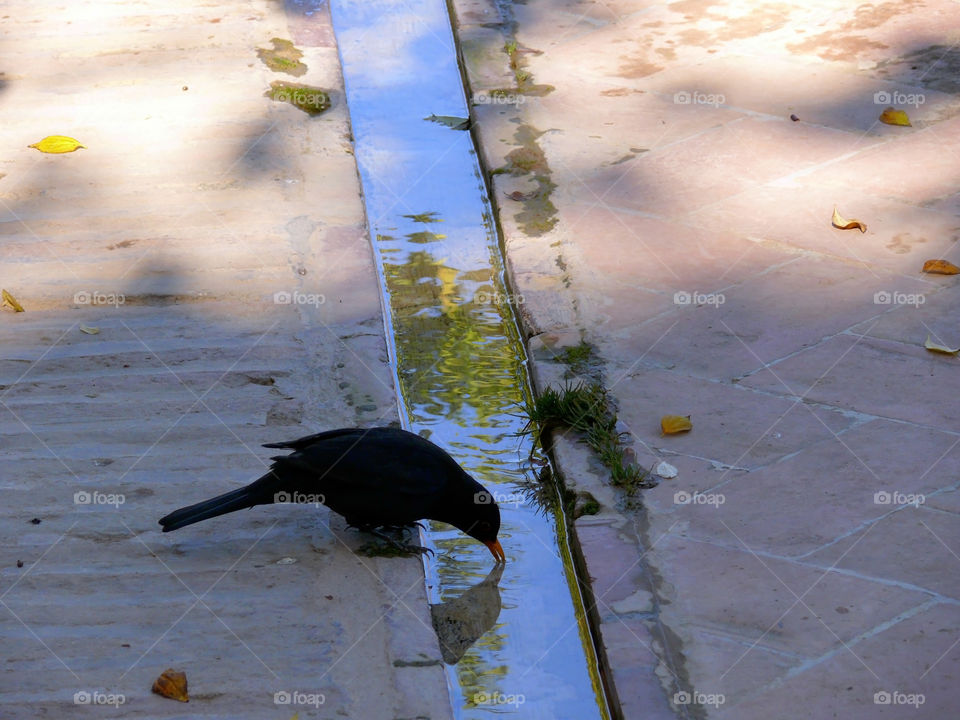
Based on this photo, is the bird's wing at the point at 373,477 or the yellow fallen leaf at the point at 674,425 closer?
the bird's wing at the point at 373,477

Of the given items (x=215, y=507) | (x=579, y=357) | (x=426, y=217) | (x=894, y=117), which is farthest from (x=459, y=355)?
(x=894, y=117)

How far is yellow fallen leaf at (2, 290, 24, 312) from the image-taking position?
4077 millimetres

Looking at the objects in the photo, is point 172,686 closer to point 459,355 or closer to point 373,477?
point 373,477

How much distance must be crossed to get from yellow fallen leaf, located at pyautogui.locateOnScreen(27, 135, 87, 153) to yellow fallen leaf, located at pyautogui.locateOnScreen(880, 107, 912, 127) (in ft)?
12.8

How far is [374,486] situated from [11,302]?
1879mm

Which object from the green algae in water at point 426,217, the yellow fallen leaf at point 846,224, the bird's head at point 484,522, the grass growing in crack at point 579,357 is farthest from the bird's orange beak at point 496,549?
the yellow fallen leaf at point 846,224

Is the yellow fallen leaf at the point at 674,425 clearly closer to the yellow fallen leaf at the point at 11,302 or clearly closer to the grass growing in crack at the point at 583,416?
the grass growing in crack at the point at 583,416

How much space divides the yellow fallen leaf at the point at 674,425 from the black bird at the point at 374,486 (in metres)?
0.70

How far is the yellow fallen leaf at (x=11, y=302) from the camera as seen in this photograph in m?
4.08

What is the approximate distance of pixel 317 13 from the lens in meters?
6.63

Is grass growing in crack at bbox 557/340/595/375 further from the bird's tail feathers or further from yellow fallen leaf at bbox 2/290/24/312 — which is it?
yellow fallen leaf at bbox 2/290/24/312

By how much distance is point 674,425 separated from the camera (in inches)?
138

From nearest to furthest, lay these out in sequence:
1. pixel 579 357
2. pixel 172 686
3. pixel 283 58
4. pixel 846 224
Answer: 1. pixel 172 686
2. pixel 579 357
3. pixel 846 224
4. pixel 283 58

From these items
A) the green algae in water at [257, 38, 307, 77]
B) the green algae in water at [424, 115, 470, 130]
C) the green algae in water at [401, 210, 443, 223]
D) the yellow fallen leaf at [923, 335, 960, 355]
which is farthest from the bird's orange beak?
the green algae in water at [257, 38, 307, 77]
